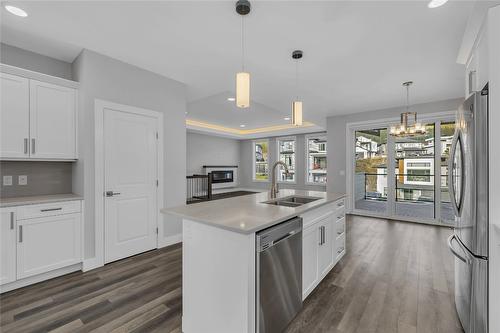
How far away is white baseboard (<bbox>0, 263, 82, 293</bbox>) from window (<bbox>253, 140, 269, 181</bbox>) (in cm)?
824

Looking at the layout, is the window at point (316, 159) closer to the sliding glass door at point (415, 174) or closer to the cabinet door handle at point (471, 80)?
the sliding glass door at point (415, 174)

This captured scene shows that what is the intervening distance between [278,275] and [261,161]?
9038mm

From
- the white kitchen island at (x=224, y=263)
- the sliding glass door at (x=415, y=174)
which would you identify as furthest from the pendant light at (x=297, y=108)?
the sliding glass door at (x=415, y=174)

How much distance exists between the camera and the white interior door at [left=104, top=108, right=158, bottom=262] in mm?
2844

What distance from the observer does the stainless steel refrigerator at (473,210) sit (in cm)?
140

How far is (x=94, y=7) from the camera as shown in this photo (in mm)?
1992

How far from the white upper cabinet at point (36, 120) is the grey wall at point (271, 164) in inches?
307

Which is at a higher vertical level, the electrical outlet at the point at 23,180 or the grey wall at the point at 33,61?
the grey wall at the point at 33,61

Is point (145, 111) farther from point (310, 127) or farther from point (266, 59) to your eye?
point (310, 127)

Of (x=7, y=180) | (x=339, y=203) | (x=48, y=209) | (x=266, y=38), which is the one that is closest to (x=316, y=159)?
(x=339, y=203)

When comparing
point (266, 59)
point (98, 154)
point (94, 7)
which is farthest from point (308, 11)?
point (98, 154)

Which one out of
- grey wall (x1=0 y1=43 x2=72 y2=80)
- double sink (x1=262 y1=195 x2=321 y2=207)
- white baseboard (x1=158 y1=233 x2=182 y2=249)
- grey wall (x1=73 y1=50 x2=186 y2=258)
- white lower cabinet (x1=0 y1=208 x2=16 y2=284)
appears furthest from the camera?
white baseboard (x1=158 y1=233 x2=182 y2=249)

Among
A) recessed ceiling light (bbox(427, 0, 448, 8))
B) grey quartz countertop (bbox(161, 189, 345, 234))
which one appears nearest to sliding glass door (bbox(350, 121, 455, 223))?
recessed ceiling light (bbox(427, 0, 448, 8))

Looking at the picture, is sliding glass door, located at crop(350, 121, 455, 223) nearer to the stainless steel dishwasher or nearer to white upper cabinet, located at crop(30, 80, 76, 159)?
the stainless steel dishwasher
